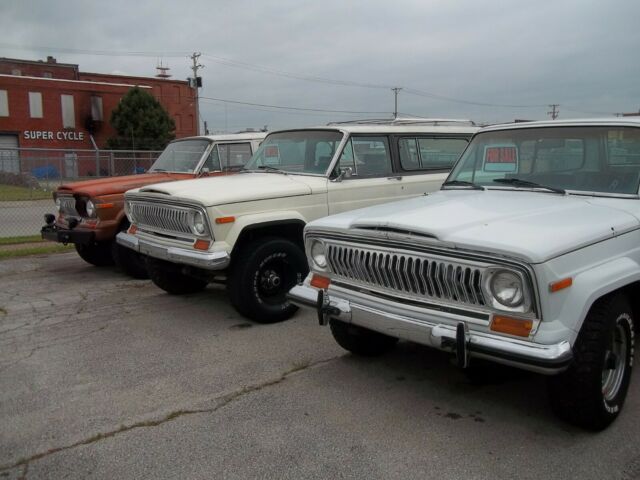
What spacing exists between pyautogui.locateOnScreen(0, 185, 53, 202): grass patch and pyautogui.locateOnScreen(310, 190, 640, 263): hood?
1799 cm

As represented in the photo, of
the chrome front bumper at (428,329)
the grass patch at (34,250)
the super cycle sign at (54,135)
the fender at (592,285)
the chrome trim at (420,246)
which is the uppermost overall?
the super cycle sign at (54,135)

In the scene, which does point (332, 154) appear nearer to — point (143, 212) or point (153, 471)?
point (143, 212)

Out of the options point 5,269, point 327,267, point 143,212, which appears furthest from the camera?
point 5,269

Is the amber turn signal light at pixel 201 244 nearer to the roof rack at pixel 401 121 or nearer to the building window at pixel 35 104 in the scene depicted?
the roof rack at pixel 401 121

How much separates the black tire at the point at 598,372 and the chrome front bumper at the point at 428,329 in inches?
11.7

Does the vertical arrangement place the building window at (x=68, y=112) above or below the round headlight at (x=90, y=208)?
above

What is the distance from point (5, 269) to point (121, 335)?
170 inches

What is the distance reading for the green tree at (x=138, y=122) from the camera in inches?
1760

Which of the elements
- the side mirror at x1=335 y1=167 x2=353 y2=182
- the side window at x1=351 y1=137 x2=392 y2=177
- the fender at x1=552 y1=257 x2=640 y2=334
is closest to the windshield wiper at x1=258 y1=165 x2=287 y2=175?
the side mirror at x1=335 y1=167 x2=353 y2=182

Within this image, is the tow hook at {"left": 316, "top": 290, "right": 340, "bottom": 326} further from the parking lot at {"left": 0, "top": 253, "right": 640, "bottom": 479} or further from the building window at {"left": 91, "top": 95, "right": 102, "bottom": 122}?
the building window at {"left": 91, "top": 95, "right": 102, "bottom": 122}

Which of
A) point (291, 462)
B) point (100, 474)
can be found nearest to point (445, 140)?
point (291, 462)

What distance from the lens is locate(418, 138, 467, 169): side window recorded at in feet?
23.0

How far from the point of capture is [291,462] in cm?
307

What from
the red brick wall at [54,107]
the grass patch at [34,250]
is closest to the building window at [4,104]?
the red brick wall at [54,107]
